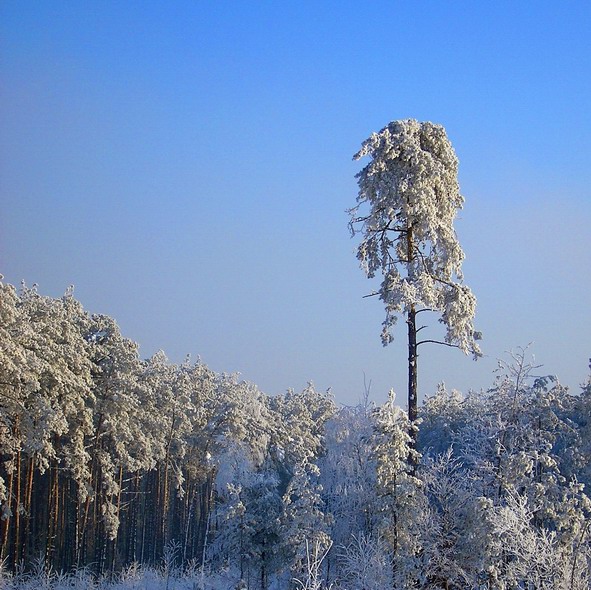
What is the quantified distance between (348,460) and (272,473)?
24.5 ft

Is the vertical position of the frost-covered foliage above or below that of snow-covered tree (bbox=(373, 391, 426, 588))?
above

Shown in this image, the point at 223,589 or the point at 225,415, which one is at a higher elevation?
the point at 225,415

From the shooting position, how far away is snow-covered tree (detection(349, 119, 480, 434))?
2211cm

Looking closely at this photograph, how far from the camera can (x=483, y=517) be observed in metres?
20.0

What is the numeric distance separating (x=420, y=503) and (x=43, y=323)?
66.6 ft

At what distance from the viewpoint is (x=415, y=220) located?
22.5 metres

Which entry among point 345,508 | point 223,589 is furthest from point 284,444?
point 345,508

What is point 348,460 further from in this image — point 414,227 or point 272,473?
point 414,227

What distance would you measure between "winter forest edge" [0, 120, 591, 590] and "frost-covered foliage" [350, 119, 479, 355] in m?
0.04

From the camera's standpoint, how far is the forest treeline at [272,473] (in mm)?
20906

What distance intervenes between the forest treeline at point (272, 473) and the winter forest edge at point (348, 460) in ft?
0.28

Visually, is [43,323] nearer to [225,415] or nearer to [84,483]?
[84,483]

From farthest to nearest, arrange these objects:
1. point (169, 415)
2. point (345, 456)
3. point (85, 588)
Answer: point (169, 415) < point (345, 456) < point (85, 588)

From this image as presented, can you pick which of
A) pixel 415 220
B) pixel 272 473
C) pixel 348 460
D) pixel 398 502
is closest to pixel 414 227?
pixel 415 220
